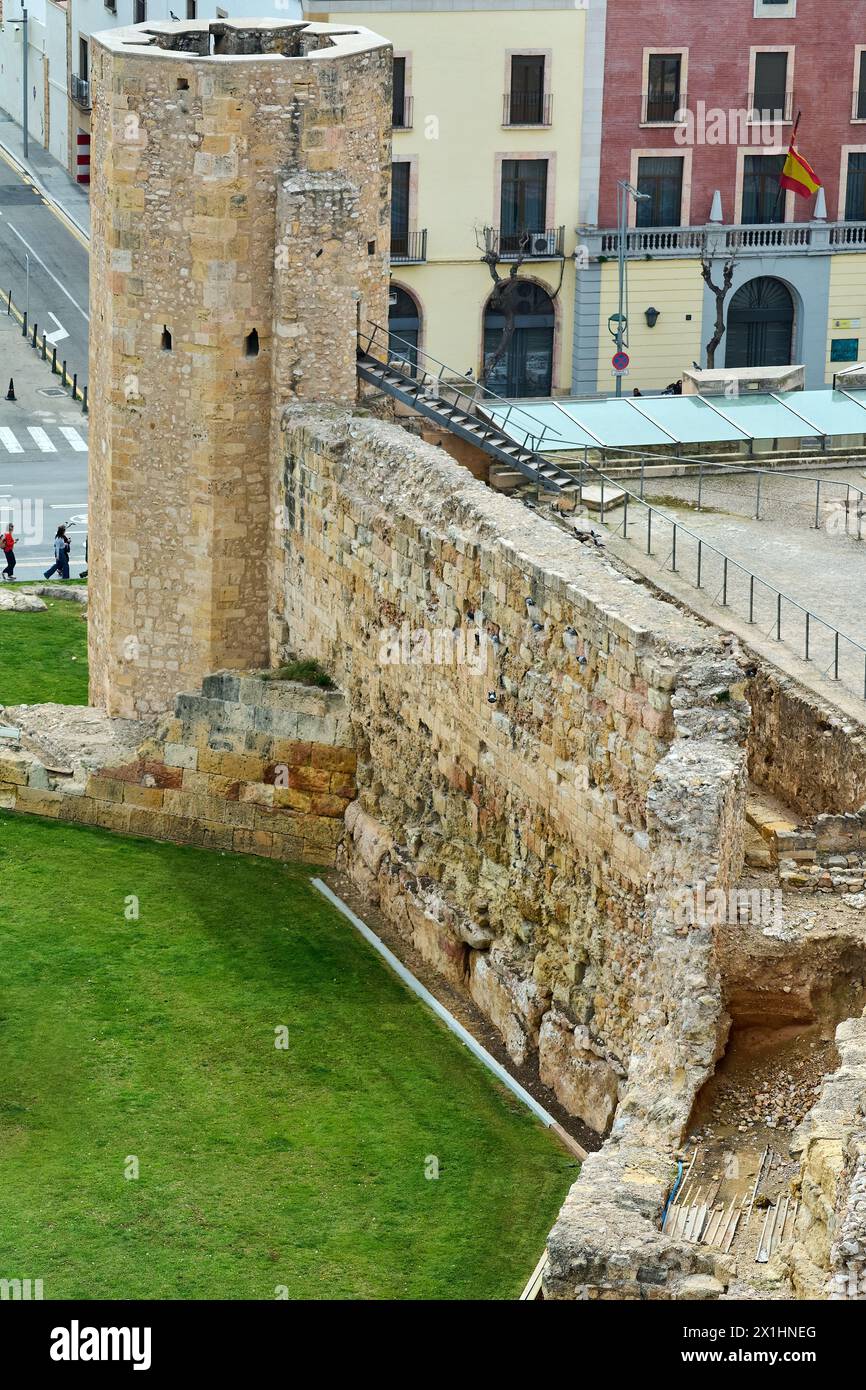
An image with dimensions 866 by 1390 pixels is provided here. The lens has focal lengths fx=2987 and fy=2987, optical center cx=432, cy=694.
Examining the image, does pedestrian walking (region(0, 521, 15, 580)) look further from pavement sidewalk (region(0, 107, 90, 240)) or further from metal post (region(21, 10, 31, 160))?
metal post (region(21, 10, 31, 160))

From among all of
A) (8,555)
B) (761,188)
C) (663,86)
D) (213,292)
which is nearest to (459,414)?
(213,292)

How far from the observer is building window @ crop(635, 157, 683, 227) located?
2808 inches

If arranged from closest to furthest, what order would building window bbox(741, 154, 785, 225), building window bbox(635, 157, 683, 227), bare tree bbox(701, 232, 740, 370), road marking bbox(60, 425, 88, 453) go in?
bare tree bbox(701, 232, 740, 370) < road marking bbox(60, 425, 88, 453) < building window bbox(635, 157, 683, 227) < building window bbox(741, 154, 785, 225)

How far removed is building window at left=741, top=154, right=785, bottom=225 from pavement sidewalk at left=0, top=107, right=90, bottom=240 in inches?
920

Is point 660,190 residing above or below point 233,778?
above

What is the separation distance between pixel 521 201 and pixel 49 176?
29.8 meters

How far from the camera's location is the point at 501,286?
70625 mm

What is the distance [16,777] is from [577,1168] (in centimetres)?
1375

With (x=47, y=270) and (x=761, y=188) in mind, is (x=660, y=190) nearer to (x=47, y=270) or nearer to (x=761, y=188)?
(x=761, y=188)

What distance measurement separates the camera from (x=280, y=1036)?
3625cm

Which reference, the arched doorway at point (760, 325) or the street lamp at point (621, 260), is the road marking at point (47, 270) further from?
the arched doorway at point (760, 325)

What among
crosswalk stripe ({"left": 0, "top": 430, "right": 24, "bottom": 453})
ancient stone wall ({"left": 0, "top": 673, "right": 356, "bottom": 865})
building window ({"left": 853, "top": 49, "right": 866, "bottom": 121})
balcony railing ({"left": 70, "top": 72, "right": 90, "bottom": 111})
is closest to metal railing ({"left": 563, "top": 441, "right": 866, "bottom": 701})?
ancient stone wall ({"left": 0, "top": 673, "right": 356, "bottom": 865})

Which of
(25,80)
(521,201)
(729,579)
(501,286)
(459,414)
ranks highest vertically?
(25,80)

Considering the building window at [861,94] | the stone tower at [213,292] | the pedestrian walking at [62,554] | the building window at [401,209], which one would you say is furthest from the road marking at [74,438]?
the stone tower at [213,292]
